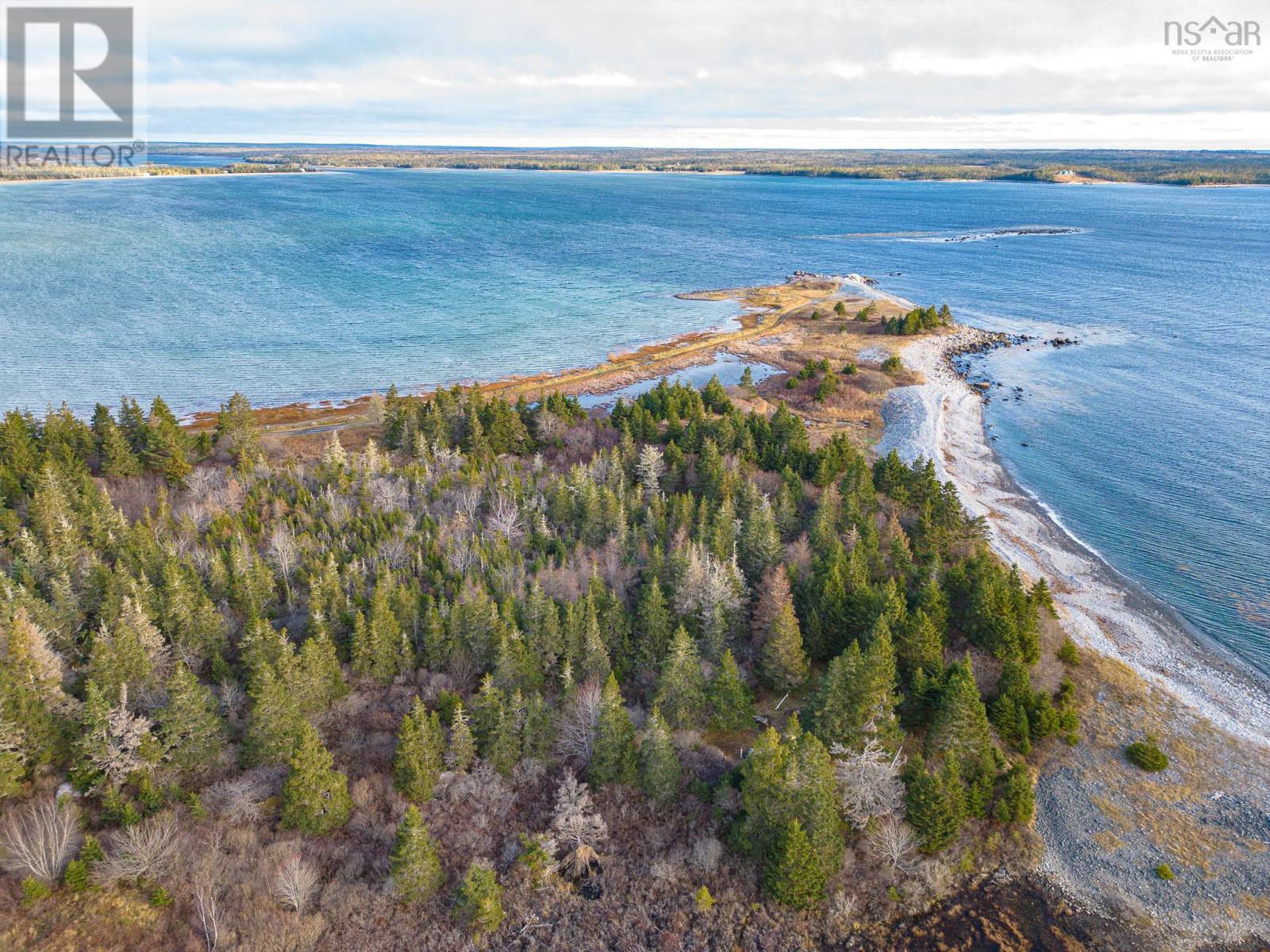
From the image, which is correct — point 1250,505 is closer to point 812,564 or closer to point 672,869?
point 812,564

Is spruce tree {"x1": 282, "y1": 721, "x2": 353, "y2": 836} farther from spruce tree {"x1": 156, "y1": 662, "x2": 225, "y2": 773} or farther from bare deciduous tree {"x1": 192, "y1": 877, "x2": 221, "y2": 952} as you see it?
spruce tree {"x1": 156, "y1": 662, "x2": 225, "y2": 773}

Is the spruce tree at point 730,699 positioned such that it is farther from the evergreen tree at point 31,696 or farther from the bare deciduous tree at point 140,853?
the evergreen tree at point 31,696

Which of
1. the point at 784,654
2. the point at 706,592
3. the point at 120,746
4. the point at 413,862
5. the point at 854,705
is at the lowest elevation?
the point at 413,862

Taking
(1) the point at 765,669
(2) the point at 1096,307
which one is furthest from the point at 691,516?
(2) the point at 1096,307

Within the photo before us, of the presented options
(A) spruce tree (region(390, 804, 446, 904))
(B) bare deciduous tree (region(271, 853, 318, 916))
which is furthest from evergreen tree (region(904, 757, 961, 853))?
(B) bare deciduous tree (region(271, 853, 318, 916))

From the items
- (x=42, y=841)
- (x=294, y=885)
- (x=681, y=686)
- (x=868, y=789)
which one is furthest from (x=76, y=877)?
(x=868, y=789)

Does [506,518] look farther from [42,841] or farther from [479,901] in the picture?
[42,841]
